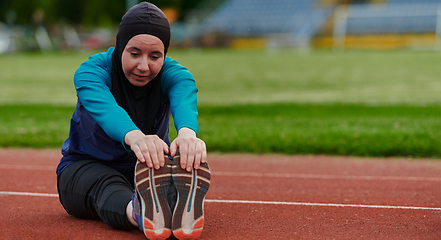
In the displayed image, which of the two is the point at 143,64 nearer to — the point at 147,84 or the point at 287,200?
the point at 147,84

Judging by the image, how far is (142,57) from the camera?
3229 millimetres

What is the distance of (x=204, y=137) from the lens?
25.4 feet

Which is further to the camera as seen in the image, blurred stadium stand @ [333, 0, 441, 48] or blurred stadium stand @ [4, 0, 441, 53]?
blurred stadium stand @ [333, 0, 441, 48]

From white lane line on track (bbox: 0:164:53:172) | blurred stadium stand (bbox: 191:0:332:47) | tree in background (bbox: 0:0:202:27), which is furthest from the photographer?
tree in background (bbox: 0:0:202:27)

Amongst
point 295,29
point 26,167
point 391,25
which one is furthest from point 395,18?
point 26,167

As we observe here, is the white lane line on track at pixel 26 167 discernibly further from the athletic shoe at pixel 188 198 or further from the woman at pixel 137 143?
the athletic shoe at pixel 188 198

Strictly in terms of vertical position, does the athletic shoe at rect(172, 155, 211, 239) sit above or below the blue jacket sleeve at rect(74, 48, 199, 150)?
below

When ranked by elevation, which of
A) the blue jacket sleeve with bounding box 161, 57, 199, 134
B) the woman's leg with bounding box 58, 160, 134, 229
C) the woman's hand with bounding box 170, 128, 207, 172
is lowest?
the woman's leg with bounding box 58, 160, 134, 229

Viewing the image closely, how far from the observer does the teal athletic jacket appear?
3137 mm

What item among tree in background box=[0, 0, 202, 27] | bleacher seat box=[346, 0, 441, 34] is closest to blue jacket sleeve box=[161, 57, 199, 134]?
bleacher seat box=[346, 0, 441, 34]

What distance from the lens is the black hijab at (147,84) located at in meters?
3.19

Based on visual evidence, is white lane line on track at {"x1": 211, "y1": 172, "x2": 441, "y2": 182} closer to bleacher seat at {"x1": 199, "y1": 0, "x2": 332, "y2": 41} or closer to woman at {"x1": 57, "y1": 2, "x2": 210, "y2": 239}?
woman at {"x1": 57, "y1": 2, "x2": 210, "y2": 239}

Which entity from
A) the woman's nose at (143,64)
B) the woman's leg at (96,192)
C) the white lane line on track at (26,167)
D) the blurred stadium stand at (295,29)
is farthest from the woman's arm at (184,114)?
the blurred stadium stand at (295,29)

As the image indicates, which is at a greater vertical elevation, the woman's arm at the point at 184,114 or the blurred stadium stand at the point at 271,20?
the woman's arm at the point at 184,114
